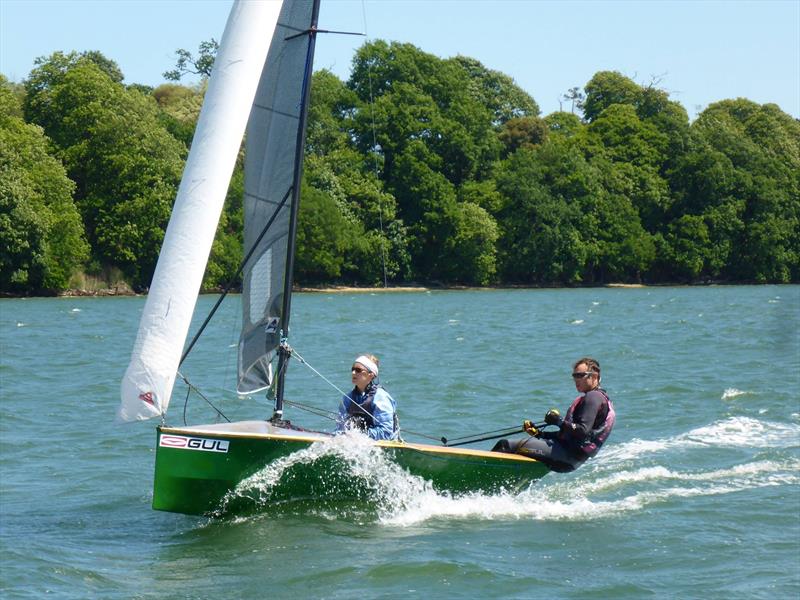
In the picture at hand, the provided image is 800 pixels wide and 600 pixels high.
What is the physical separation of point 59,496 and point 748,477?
6.44 m

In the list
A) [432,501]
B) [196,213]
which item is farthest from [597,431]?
[196,213]

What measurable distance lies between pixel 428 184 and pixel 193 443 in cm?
5487

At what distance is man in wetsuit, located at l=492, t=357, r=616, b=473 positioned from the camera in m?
9.99

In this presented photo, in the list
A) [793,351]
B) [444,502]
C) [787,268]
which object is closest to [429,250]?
[787,268]

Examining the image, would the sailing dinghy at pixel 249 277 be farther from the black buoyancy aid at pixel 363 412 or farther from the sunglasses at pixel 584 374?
the sunglasses at pixel 584 374

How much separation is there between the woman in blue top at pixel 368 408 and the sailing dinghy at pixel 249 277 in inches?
12.5

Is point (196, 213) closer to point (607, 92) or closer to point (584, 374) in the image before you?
point (584, 374)

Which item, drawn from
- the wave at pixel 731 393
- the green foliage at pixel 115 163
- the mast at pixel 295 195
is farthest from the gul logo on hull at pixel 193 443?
the green foliage at pixel 115 163

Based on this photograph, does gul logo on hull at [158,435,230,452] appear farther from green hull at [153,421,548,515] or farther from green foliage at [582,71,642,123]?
green foliage at [582,71,642,123]

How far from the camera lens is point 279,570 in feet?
27.9

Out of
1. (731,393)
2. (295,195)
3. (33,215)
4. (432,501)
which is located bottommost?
(432,501)

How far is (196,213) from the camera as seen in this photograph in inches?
363

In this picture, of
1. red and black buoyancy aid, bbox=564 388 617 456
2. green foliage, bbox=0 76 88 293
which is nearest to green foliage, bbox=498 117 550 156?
green foliage, bbox=0 76 88 293

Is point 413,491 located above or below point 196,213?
below
